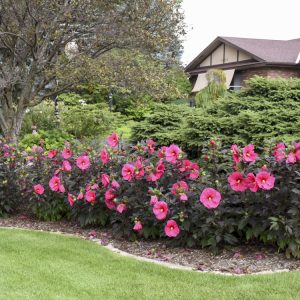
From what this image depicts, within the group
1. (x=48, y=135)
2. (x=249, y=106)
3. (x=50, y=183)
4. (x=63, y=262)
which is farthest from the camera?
(x=48, y=135)

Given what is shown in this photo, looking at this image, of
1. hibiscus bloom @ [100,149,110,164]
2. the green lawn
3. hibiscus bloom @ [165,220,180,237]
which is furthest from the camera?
hibiscus bloom @ [100,149,110,164]

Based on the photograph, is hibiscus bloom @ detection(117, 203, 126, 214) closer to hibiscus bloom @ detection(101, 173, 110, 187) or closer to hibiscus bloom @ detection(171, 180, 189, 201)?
hibiscus bloom @ detection(101, 173, 110, 187)

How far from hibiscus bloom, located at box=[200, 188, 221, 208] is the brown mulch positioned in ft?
1.51

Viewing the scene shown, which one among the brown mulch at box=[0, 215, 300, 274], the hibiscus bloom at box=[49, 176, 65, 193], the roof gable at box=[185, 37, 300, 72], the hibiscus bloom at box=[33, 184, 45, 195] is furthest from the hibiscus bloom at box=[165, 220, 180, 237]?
the roof gable at box=[185, 37, 300, 72]

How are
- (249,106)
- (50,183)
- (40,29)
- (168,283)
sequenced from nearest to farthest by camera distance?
1. (168,283)
2. (50,183)
3. (249,106)
4. (40,29)

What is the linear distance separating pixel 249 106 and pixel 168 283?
12.0 ft

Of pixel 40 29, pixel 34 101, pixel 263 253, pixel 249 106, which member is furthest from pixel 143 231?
pixel 34 101

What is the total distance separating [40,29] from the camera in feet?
29.1

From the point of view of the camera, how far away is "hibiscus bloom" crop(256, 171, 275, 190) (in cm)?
406

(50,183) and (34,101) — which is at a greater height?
(34,101)

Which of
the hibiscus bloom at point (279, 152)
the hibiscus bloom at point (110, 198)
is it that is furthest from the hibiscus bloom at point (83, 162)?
the hibiscus bloom at point (279, 152)

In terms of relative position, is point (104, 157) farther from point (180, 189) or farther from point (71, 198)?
point (180, 189)

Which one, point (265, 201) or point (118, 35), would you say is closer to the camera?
point (265, 201)

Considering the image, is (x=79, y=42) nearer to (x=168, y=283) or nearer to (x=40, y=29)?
(x=40, y=29)
